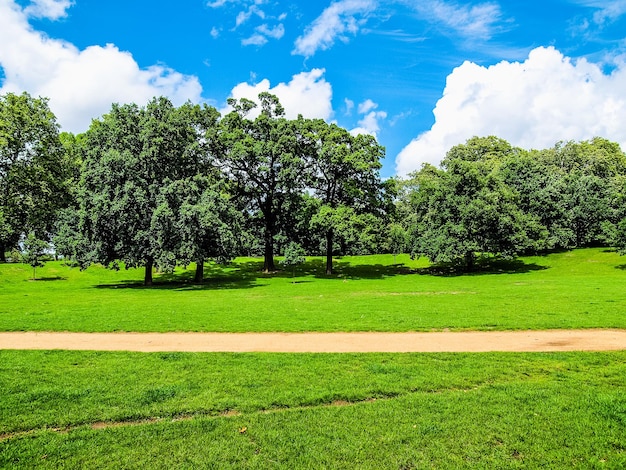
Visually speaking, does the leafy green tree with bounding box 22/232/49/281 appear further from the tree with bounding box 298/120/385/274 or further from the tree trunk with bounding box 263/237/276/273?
the tree with bounding box 298/120/385/274

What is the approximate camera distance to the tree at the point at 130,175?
96.7 feet

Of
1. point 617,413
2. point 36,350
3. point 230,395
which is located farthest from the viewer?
point 36,350

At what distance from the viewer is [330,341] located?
41.7ft

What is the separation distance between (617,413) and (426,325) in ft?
27.0

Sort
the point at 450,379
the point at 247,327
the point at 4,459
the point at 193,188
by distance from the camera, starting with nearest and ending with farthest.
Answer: the point at 4,459 < the point at 450,379 < the point at 247,327 < the point at 193,188

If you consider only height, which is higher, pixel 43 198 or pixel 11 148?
pixel 11 148

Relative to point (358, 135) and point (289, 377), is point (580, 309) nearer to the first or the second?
point (289, 377)

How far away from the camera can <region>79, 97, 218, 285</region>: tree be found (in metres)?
29.5

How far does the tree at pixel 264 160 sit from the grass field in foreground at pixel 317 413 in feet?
99.4

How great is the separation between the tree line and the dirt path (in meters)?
15.9

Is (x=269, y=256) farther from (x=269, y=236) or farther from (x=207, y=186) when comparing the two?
(x=207, y=186)

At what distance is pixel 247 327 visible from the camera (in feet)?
48.6

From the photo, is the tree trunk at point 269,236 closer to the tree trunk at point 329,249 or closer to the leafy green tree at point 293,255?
the leafy green tree at point 293,255

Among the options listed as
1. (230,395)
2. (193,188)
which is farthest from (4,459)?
(193,188)
